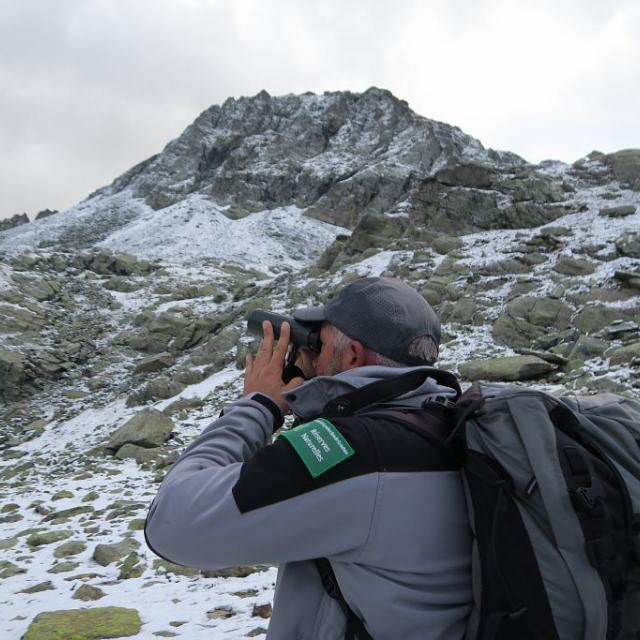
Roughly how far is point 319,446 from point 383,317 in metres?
0.65

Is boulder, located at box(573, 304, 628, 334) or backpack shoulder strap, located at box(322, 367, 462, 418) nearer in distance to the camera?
backpack shoulder strap, located at box(322, 367, 462, 418)

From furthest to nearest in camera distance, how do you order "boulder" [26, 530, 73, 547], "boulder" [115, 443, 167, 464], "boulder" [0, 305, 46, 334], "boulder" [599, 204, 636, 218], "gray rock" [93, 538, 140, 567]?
"boulder" [0, 305, 46, 334] < "boulder" [599, 204, 636, 218] < "boulder" [115, 443, 167, 464] < "boulder" [26, 530, 73, 547] < "gray rock" [93, 538, 140, 567]

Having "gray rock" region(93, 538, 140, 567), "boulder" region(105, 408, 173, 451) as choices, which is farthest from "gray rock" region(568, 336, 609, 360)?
"gray rock" region(93, 538, 140, 567)

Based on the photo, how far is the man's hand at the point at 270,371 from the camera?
176cm

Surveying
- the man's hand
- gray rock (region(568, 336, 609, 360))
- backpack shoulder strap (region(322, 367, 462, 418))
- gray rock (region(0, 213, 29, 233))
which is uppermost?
gray rock (region(0, 213, 29, 233))

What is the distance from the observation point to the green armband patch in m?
1.28

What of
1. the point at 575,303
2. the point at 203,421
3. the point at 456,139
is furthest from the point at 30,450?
the point at 456,139

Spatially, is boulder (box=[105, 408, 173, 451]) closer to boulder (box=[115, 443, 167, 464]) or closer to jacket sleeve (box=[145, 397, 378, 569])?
boulder (box=[115, 443, 167, 464])

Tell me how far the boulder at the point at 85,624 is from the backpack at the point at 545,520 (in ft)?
10.9

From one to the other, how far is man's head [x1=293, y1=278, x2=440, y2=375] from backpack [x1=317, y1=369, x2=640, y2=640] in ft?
1.30

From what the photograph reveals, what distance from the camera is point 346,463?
1291mm

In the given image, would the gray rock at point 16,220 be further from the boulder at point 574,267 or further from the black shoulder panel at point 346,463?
A: the black shoulder panel at point 346,463

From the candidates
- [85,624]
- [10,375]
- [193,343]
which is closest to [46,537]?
[85,624]

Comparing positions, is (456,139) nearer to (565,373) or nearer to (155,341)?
(155,341)
